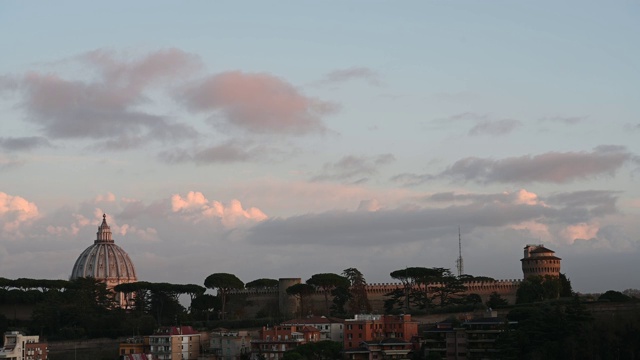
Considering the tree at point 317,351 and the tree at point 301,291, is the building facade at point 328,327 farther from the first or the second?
the tree at point 301,291

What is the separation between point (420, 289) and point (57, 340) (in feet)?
94.8

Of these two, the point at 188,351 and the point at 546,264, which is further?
the point at 546,264

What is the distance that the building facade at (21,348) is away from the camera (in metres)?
75.9

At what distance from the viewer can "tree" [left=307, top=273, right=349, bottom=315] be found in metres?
93.5

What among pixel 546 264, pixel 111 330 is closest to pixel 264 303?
pixel 111 330

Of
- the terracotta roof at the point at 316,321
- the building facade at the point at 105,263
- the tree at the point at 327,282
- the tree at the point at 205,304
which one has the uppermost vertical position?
the building facade at the point at 105,263

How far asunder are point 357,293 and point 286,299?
750cm


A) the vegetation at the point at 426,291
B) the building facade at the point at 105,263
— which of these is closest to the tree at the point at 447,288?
the vegetation at the point at 426,291

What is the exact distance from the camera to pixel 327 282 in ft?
308

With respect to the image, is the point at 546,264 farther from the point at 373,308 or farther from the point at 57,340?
the point at 57,340

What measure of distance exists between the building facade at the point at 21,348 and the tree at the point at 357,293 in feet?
82.7

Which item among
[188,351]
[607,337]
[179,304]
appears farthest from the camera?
[179,304]

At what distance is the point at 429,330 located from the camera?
72.2 meters

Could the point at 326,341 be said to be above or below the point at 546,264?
below
